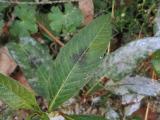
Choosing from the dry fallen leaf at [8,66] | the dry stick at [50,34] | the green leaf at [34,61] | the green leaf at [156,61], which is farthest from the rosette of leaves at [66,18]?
the green leaf at [156,61]

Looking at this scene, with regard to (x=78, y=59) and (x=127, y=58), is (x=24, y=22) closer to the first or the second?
(x=78, y=59)

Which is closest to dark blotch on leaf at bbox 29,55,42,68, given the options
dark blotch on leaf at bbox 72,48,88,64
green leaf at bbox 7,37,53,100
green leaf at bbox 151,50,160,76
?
green leaf at bbox 7,37,53,100

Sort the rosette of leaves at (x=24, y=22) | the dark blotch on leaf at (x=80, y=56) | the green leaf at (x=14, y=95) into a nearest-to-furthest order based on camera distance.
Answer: the green leaf at (x=14, y=95)
the dark blotch on leaf at (x=80, y=56)
the rosette of leaves at (x=24, y=22)

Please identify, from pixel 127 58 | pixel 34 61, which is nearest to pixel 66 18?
pixel 34 61

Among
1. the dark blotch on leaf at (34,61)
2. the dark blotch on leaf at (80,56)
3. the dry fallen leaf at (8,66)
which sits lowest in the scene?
the dry fallen leaf at (8,66)

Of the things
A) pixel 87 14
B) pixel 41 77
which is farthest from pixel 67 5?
pixel 41 77

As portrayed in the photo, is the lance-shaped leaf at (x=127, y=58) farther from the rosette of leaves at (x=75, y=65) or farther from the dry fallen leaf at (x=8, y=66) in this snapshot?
the dry fallen leaf at (x=8, y=66)

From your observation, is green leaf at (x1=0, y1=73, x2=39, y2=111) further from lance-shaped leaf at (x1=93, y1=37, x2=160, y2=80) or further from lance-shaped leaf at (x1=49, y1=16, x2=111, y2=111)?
lance-shaped leaf at (x1=93, y1=37, x2=160, y2=80)
